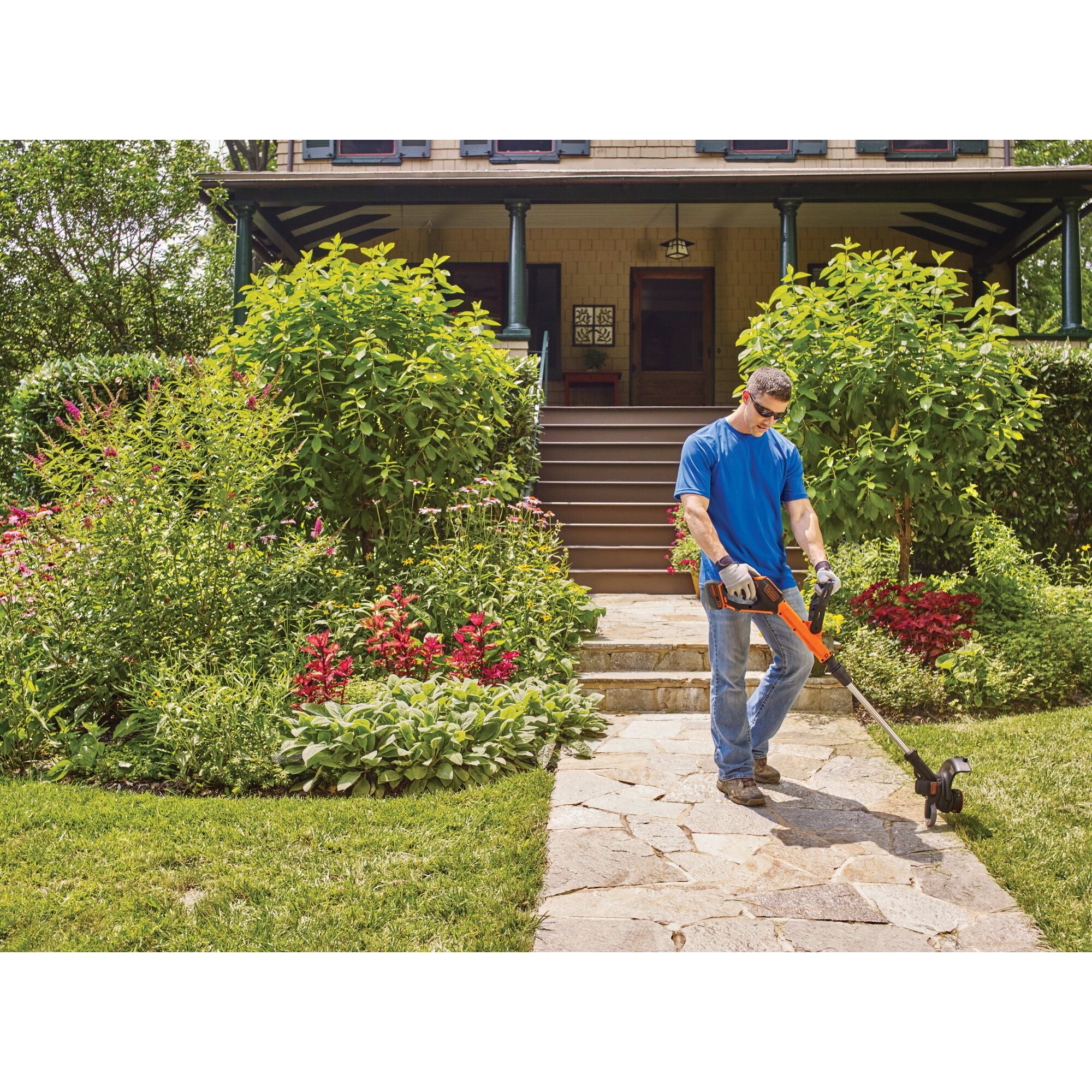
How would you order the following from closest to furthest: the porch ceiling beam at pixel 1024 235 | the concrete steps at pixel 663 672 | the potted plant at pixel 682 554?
the concrete steps at pixel 663 672
the potted plant at pixel 682 554
the porch ceiling beam at pixel 1024 235

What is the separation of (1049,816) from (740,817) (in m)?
1.28

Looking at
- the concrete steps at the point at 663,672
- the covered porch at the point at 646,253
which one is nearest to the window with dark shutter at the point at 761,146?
the covered porch at the point at 646,253

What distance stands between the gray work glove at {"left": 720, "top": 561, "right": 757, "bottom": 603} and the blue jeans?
0.29 m

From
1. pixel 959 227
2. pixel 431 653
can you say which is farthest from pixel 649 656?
pixel 959 227

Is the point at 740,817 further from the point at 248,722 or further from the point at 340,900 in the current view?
the point at 248,722

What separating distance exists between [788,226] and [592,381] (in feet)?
12.0

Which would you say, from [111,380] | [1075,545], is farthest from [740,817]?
[111,380]

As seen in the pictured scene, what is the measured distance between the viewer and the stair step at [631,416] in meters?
10.9

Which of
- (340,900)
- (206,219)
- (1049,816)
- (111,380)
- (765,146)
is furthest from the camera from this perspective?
(206,219)

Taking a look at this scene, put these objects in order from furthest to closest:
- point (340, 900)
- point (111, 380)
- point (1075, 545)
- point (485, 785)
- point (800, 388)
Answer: point (111, 380), point (1075, 545), point (800, 388), point (485, 785), point (340, 900)

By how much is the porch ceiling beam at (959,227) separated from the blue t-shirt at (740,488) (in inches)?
446

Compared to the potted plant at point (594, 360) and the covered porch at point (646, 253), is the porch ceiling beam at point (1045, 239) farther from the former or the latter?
the potted plant at point (594, 360)

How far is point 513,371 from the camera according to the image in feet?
21.6

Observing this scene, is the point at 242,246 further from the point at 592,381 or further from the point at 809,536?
the point at 809,536
